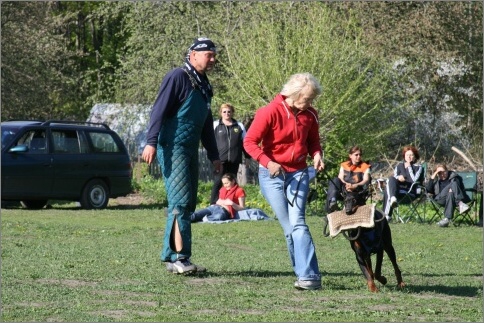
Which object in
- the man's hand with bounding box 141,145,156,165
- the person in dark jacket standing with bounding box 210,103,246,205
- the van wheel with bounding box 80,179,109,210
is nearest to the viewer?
the man's hand with bounding box 141,145,156,165

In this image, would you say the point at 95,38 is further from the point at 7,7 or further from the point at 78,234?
the point at 78,234

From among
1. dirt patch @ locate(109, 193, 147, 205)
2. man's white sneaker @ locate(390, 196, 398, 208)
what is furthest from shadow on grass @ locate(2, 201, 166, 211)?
man's white sneaker @ locate(390, 196, 398, 208)

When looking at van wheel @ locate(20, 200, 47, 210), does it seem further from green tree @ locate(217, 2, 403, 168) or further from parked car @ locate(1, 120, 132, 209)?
green tree @ locate(217, 2, 403, 168)

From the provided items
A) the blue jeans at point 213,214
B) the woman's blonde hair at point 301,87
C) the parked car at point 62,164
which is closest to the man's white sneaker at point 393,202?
the blue jeans at point 213,214

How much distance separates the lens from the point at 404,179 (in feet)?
63.9

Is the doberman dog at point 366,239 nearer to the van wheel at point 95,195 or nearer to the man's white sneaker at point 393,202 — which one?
the man's white sneaker at point 393,202

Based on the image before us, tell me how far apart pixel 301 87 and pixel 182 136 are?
1.44 metres

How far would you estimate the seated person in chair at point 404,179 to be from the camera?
63.7 feet

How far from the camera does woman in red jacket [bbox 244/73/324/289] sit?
9188 mm

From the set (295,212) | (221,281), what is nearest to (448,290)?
(295,212)

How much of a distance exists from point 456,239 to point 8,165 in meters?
9.42

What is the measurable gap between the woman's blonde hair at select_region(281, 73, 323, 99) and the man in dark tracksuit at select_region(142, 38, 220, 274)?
113 cm

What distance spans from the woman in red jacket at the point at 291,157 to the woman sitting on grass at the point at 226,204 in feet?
30.3

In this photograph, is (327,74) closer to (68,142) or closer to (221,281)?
(68,142)
